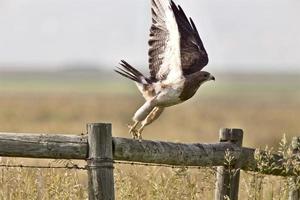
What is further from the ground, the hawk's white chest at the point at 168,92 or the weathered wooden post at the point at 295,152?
the hawk's white chest at the point at 168,92

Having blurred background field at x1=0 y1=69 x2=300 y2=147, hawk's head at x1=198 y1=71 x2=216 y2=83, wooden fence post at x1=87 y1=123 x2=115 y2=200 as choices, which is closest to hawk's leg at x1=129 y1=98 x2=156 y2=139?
blurred background field at x1=0 y1=69 x2=300 y2=147

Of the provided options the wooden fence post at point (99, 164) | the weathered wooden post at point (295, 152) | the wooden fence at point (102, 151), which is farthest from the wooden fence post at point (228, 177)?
the wooden fence post at point (99, 164)

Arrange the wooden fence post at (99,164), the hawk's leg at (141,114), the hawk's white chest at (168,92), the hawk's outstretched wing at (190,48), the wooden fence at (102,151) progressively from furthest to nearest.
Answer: the hawk's outstretched wing at (190,48)
the hawk's white chest at (168,92)
the hawk's leg at (141,114)
the wooden fence post at (99,164)
the wooden fence at (102,151)

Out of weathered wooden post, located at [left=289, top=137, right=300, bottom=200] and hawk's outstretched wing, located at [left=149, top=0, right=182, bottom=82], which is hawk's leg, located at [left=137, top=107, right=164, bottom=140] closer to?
hawk's outstretched wing, located at [left=149, top=0, right=182, bottom=82]

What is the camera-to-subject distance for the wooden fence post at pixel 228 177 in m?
8.07

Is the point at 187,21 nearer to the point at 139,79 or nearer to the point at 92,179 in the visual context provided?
the point at 139,79

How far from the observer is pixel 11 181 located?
7410 mm

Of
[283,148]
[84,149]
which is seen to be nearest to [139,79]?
[283,148]

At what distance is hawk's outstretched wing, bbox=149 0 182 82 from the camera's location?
936 centimetres

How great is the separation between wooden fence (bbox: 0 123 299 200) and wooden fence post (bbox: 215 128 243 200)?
0.21 m

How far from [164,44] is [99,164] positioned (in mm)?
A: 2944

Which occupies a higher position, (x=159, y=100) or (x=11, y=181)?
(x=159, y=100)

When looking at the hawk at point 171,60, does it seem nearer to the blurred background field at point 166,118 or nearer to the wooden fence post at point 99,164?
the blurred background field at point 166,118

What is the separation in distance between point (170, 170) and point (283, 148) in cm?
93
